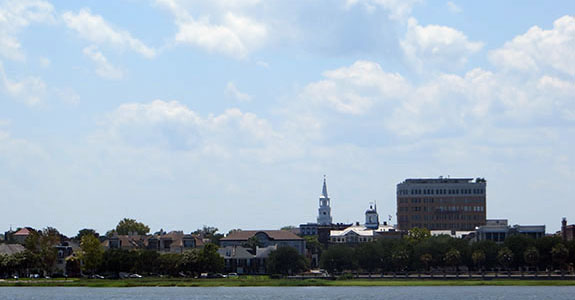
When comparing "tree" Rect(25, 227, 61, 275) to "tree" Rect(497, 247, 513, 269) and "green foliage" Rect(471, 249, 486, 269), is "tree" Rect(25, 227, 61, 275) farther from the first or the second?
"tree" Rect(497, 247, 513, 269)

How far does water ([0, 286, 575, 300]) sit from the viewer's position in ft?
453

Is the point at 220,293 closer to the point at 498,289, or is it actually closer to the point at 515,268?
the point at 498,289

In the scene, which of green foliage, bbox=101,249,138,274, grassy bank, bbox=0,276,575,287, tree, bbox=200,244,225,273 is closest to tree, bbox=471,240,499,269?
grassy bank, bbox=0,276,575,287

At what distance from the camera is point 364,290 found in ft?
518

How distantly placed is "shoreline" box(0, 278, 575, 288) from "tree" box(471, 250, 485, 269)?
14271 mm

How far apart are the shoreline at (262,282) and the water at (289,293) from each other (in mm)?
5533

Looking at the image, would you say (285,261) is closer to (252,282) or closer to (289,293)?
(252,282)

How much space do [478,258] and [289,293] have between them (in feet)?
171

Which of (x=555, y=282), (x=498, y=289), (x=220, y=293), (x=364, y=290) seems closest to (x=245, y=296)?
(x=220, y=293)

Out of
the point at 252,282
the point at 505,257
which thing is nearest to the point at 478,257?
the point at 505,257

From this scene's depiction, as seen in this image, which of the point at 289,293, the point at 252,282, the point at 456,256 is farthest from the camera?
the point at 456,256

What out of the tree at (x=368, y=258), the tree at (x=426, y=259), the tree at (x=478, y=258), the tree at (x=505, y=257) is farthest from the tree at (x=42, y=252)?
the tree at (x=505, y=257)

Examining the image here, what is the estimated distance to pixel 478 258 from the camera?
191000 mm

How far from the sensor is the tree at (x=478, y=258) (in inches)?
7515
